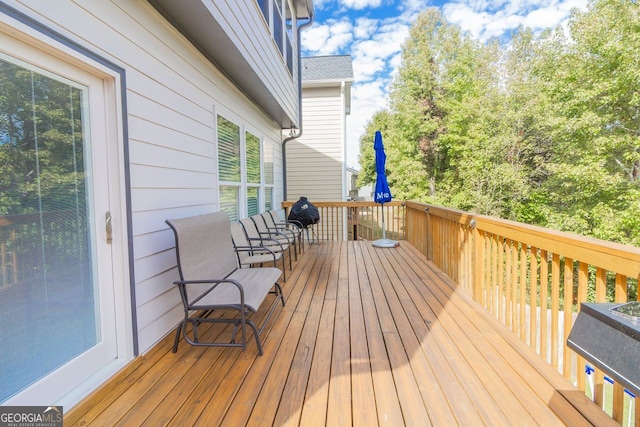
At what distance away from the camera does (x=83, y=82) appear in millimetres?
1767

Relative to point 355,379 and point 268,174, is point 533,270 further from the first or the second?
point 268,174

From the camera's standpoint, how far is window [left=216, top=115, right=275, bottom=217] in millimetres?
3797

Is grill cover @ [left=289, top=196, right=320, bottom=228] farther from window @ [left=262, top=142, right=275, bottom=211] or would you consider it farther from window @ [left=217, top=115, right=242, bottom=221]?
window @ [left=217, top=115, right=242, bottom=221]

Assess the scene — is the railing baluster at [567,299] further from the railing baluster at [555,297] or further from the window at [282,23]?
the window at [282,23]

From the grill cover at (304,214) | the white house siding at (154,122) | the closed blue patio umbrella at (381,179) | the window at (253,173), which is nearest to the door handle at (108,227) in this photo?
the white house siding at (154,122)

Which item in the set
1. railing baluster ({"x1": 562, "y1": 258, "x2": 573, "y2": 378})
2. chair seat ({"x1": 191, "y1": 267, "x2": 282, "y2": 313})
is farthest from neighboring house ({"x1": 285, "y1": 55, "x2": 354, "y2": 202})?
railing baluster ({"x1": 562, "y1": 258, "x2": 573, "y2": 378})

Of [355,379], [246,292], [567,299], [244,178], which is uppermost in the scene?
[244,178]

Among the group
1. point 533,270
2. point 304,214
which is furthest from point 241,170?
point 533,270

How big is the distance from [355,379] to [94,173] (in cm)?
199

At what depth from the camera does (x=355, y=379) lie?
5.96 ft

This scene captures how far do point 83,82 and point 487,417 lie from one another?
9.29 ft

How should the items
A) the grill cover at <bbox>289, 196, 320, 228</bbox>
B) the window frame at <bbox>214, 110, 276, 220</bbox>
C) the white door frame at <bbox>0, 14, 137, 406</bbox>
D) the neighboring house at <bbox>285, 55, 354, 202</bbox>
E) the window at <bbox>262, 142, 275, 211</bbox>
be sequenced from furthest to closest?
the neighboring house at <bbox>285, 55, 354, 202</bbox> → the grill cover at <bbox>289, 196, 320, 228</bbox> → the window at <bbox>262, 142, 275, 211</bbox> → the window frame at <bbox>214, 110, 276, 220</bbox> → the white door frame at <bbox>0, 14, 137, 406</bbox>

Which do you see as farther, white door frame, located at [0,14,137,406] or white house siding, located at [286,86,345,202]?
white house siding, located at [286,86,345,202]

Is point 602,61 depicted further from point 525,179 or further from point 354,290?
point 354,290
